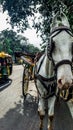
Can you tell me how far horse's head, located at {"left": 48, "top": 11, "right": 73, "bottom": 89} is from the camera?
3.60 meters

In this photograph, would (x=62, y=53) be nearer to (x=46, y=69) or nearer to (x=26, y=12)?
(x=46, y=69)

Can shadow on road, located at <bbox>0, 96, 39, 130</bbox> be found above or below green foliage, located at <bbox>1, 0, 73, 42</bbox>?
below

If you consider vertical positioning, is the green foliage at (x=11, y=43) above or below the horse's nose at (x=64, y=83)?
above

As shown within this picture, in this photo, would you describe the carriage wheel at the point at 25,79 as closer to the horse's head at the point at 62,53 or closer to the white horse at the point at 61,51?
the white horse at the point at 61,51

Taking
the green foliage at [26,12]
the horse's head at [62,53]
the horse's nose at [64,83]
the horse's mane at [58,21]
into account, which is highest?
the green foliage at [26,12]

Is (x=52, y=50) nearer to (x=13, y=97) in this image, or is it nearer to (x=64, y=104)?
(x=64, y=104)

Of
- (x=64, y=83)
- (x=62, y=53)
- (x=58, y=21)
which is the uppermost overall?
(x=58, y=21)

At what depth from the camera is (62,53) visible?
3.82 metres

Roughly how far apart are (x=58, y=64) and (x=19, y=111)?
229 inches

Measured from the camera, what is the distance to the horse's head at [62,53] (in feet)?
11.8

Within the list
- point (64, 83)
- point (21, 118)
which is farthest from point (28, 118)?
point (64, 83)

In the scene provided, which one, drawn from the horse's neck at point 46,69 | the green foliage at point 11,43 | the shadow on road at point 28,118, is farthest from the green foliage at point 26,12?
the green foliage at point 11,43

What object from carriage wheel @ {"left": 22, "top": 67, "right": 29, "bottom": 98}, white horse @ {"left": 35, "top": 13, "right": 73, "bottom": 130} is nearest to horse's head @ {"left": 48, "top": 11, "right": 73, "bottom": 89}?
white horse @ {"left": 35, "top": 13, "right": 73, "bottom": 130}

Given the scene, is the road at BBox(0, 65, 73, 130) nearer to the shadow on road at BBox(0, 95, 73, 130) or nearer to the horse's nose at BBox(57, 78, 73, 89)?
the shadow on road at BBox(0, 95, 73, 130)
